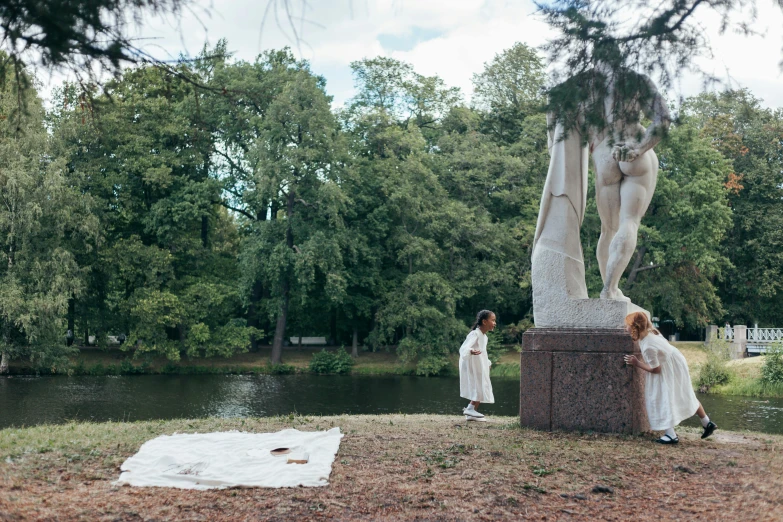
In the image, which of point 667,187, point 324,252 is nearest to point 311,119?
point 324,252

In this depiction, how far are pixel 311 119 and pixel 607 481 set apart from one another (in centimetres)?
2707

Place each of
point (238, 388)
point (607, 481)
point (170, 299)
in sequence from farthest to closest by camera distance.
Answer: point (170, 299) < point (238, 388) < point (607, 481)

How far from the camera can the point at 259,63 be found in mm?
35156

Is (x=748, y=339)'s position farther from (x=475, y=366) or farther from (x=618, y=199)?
(x=618, y=199)

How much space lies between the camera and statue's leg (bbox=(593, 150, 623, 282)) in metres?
8.34

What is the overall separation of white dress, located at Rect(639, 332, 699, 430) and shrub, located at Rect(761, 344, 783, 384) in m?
17.8

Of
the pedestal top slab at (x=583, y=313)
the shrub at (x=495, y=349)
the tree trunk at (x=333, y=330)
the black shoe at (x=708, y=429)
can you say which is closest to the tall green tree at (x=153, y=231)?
the tree trunk at (x=333, y=330)

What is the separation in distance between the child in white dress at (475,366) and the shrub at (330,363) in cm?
2265

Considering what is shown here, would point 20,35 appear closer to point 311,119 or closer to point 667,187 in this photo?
point 311,119

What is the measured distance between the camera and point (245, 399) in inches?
826

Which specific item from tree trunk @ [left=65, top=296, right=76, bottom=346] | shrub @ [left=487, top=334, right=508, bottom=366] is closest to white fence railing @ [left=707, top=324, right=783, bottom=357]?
shrub @ [left=487, top=334, right=508, bottom=366]

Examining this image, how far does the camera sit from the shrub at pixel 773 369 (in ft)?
75.4

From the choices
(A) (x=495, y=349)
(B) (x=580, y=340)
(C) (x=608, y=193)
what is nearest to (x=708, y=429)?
(B) (x=580, y=340)

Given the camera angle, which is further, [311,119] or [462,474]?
[311,119]
